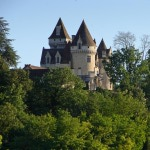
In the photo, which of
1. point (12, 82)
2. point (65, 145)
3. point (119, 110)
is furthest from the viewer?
point (119, 110)

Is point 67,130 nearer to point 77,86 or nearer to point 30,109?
point 30,109

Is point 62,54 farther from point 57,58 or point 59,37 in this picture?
point 59,37

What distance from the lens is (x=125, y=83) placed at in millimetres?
66312

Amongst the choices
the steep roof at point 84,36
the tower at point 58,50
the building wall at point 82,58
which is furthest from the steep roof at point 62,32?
the building wall at point 82,58

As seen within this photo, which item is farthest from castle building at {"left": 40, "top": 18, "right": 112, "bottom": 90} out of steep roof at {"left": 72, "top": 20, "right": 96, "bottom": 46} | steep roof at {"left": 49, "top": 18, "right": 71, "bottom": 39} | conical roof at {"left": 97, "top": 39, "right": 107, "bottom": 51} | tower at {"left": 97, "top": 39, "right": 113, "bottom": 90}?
conical roof at {"left": 97, "top": 39, "right": 107, "bottom": 51}

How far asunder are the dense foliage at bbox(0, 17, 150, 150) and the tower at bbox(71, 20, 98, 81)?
1912 centimetres

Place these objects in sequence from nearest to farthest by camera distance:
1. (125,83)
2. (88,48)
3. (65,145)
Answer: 1. (65,145)
2. (125,83)
3. (88,48)

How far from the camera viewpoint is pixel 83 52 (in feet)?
252

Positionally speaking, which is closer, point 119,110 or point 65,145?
point 65,145

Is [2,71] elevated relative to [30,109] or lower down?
elevated

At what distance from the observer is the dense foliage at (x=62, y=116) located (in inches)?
1442

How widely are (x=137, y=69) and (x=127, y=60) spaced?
1686mm

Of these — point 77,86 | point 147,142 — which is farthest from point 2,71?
point 147,142

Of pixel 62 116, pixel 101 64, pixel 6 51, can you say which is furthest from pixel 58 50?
pixel 62 116
